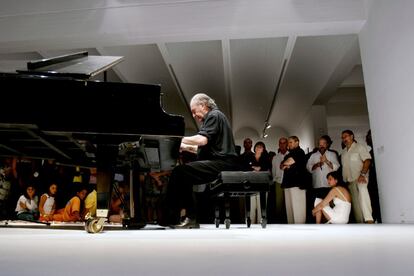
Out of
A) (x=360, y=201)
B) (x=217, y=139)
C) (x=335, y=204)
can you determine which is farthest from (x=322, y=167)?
(x=217, y=139)

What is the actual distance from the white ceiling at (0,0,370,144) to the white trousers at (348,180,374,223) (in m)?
2.12

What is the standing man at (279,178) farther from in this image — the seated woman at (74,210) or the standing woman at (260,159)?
the seated woman at (74,210)

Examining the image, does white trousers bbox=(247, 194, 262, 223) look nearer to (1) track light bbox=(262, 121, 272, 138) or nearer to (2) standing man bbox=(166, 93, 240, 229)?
(2) standing man bbox=(166, 93, 240, 229)

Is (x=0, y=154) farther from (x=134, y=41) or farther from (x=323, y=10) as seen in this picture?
(x=323, y=10)

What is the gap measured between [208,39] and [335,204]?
2868 mm

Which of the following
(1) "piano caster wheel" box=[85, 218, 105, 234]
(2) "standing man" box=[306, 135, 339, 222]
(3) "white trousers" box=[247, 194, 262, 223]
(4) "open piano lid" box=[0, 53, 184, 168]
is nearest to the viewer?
(4) "open piano lid" box=[0, 53, 184, 168]

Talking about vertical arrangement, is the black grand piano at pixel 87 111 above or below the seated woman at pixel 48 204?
above

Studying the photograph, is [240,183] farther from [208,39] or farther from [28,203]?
[28,203]

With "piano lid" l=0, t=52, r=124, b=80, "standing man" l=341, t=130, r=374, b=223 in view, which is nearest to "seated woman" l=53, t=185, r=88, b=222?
"piano lid" l=0, t=52, r=124, b=80

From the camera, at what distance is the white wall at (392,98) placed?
3.81 meters

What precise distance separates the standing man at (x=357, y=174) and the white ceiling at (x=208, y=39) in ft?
5.32

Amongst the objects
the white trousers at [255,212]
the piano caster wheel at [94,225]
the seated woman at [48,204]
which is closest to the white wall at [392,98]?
the white trousers at [255,212]

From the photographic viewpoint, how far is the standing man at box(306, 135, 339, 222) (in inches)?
203

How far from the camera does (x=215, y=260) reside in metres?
1.05
